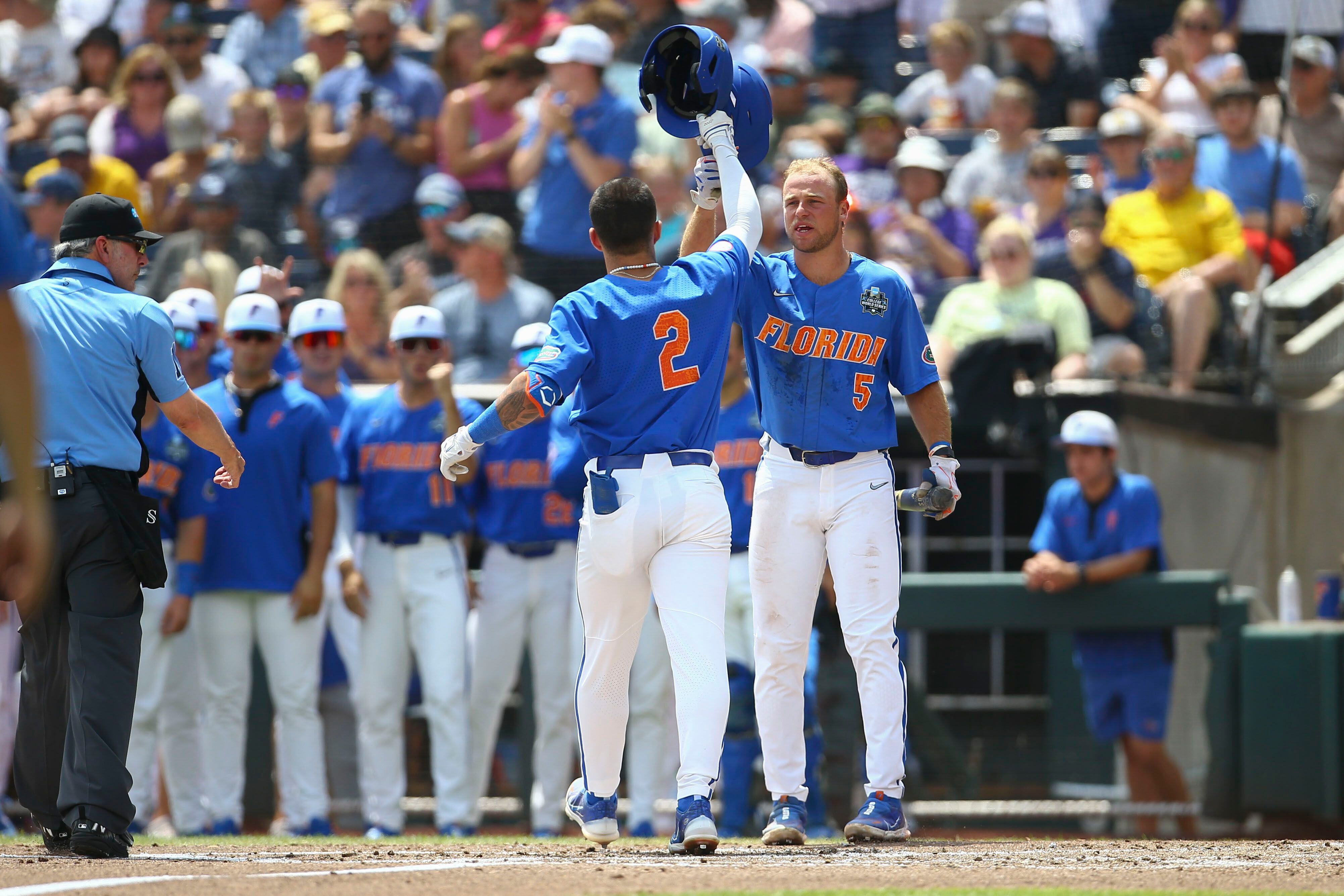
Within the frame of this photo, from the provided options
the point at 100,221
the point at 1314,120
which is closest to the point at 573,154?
the point at 1314,120

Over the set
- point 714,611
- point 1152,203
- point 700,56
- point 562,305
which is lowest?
point 714,611

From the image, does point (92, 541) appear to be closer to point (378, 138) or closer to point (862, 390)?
point (862, 390)

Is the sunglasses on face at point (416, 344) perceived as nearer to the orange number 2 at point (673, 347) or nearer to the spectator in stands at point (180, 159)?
the orange number 2 at point (673, 347)

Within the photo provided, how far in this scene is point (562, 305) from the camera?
540cm

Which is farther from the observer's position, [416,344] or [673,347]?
[416,344]

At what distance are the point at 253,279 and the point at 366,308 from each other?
1727 millimetres

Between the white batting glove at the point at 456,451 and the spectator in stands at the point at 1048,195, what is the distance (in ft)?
21.3

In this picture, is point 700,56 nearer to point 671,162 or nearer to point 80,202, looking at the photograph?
point 80,202

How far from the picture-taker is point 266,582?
822 centimetres

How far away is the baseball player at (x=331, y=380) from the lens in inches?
351

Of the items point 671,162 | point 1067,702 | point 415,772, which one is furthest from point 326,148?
point 1067,702

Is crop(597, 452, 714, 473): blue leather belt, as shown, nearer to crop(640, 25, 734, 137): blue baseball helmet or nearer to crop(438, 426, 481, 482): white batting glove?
crop(438, 426, 481, 482): white batting glove

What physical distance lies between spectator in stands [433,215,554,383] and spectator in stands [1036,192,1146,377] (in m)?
3.19

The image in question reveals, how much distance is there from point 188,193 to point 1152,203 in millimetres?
6214
